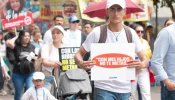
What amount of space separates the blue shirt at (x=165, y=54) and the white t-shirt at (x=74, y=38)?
3.65 meters

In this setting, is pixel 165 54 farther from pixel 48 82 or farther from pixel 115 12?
pixel 48 82

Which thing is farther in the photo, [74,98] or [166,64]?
[74,98]

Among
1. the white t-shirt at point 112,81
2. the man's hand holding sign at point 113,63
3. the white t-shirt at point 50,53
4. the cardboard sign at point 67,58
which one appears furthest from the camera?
the white t-shirt at point 50,53

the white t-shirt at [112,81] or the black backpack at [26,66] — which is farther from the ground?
the white t-shirt at [112,81]

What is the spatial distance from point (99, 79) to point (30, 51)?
529cm

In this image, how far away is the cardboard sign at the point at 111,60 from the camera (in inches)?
243

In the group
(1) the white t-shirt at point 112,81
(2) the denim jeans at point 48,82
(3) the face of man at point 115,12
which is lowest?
(2) the denim jeans at point 48,82

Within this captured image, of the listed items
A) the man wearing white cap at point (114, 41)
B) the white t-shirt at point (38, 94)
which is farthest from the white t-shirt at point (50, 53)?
the man wearing white cap at point (114, 41)

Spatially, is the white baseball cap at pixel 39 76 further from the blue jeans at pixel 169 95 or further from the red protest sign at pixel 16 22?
the red protest sign at pixel 16 22

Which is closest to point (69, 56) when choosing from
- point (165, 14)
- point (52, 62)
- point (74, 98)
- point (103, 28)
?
point (52, 62)

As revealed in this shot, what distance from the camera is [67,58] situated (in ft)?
30.6

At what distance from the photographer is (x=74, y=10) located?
57.4 ft

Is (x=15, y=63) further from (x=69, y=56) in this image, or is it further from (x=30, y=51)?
(x=69, y=56)

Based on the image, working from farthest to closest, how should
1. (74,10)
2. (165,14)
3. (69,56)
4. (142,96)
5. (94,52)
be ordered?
(165,14) → (74,10) → (142,96) → (69,56) → (94,52)
